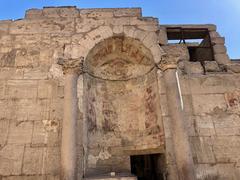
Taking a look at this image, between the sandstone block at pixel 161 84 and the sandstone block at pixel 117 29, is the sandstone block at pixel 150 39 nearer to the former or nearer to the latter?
the sandstone block at pixel 117 29

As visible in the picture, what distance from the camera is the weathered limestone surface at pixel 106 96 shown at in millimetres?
5145

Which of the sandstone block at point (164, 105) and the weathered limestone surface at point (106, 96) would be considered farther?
the sandstone block at point (164, 105)

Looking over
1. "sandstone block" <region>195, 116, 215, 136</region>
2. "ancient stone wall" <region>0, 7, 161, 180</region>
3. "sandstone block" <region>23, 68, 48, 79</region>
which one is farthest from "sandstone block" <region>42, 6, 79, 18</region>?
"sandstone block" <region>195, 116, 215, 136</region>

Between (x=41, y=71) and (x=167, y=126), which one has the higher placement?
(x=41, y=71)

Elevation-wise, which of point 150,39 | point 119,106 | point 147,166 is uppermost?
point 150,39

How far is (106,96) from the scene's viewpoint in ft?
21.4

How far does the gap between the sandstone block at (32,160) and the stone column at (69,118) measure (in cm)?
59

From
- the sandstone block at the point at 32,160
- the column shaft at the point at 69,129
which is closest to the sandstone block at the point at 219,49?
the column shaft at the point at 69,129

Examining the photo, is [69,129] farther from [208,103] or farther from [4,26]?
[4,26]

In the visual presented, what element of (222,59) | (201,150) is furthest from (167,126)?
(222,59)

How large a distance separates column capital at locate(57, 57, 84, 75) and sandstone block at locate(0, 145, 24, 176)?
1987 mm

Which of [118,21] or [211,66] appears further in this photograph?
[118,21]

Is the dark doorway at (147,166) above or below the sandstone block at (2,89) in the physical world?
below

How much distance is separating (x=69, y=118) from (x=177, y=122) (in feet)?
7.65
